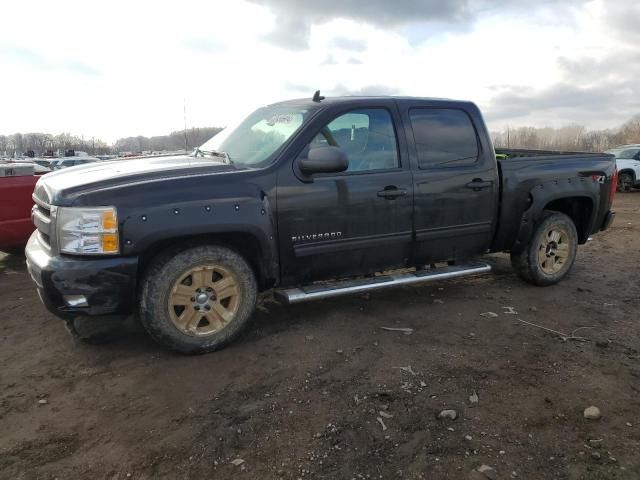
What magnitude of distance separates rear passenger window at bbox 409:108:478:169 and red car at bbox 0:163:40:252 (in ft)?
15.6

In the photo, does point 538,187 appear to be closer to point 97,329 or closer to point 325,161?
point 325,161

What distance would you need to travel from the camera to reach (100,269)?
10.7 ft

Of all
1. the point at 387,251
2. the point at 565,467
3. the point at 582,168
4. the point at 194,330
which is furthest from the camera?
the point at 582,168

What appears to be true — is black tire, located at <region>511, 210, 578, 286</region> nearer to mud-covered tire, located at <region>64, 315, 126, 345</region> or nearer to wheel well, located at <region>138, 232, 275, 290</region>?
wheel well, located at <region>138, 232, 275, 290</region>

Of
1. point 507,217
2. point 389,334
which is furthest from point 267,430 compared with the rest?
point 507,217

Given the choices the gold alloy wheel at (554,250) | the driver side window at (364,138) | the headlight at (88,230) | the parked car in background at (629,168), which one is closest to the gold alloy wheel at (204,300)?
the headlight at (88,230)

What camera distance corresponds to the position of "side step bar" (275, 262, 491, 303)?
12.7ft

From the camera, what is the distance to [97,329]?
160 inches

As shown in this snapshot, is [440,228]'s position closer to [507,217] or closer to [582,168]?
[507,217]

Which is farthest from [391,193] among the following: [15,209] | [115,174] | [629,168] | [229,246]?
[629,168]

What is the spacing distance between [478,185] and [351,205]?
142 cm

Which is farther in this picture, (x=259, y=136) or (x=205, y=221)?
(x=259, y=136)

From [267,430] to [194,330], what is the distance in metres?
1.16

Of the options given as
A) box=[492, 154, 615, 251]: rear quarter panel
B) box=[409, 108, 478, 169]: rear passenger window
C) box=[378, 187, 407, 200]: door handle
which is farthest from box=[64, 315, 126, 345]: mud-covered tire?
box=[492, 154, 615, 251]: rear quarter panel
